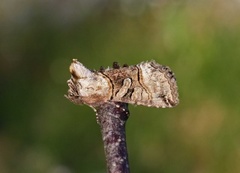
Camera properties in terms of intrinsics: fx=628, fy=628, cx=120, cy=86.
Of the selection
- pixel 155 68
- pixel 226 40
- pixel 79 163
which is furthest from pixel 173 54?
pixel 155 68

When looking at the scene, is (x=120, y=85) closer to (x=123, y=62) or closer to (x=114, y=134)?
(x=114, y=134)

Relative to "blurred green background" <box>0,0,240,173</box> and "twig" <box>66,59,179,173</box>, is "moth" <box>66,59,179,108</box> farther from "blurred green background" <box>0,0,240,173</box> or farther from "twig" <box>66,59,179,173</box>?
"blurred green background" <box>0,0,240,173</box>

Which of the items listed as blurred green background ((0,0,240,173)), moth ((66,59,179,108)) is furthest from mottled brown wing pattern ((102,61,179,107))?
blurred green background ((0,0,240,173))

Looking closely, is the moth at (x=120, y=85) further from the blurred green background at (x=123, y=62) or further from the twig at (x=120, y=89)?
the blurred green background at (x=123, y=62)

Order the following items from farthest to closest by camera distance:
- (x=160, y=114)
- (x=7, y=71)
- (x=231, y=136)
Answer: (x=7, y=71), (x=160, y=114), (x=231, y=136)

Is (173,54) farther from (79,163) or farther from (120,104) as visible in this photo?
(120,104)
